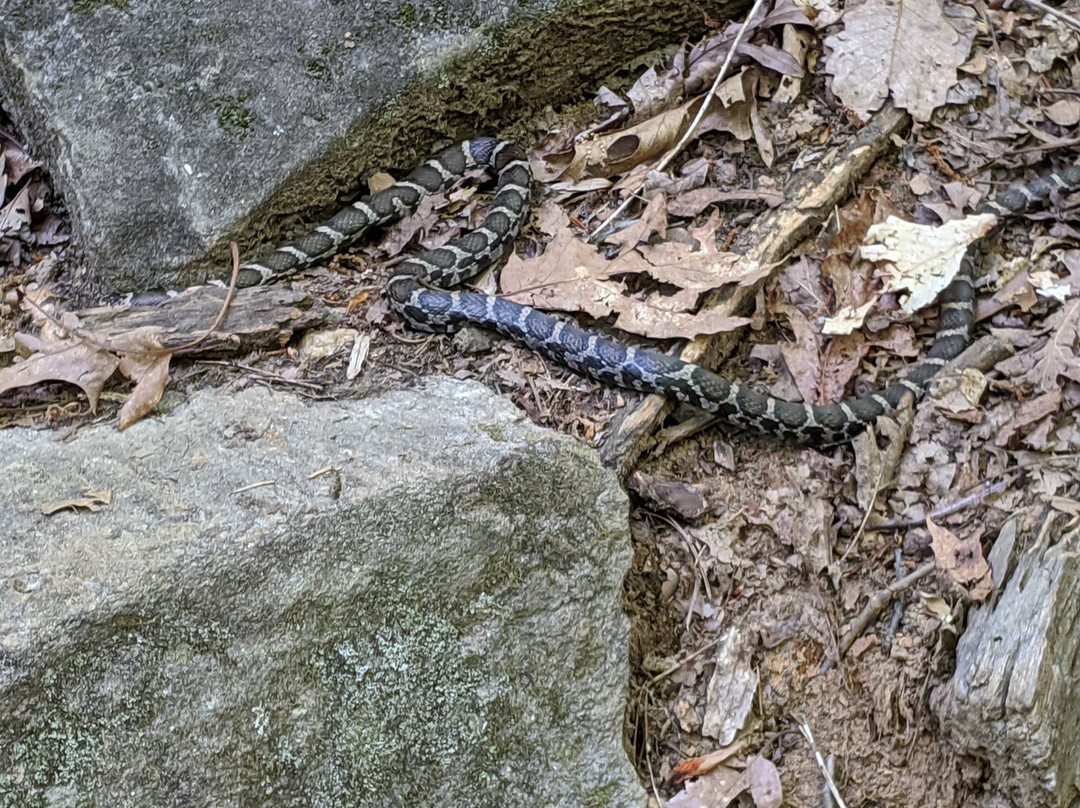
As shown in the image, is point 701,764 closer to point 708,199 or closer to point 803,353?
point 803,353

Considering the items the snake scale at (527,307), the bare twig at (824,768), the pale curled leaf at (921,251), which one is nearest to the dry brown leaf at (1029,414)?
the snake scale at (527,307)

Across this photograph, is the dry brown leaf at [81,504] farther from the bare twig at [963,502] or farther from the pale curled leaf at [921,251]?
the pale curled leaf at [921,251]

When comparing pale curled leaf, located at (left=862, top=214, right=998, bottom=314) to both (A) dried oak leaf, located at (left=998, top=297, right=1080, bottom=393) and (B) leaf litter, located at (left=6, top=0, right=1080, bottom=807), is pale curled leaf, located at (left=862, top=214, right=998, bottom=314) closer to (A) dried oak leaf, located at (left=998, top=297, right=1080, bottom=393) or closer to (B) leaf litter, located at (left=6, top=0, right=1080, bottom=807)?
(B) leaf litter, located at (left=6, top=0, right=1080, bottom=807)

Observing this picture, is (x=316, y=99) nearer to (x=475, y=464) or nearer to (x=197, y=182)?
(x=197, y=182)

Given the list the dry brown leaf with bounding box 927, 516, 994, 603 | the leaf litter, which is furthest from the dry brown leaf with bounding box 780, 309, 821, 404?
the dry brown leaf with bounding box 927, 516, 994, 603

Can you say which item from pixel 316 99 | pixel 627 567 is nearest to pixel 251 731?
A: pixel 627 567

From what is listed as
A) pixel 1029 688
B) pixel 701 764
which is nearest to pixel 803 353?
pixel 1029 688
